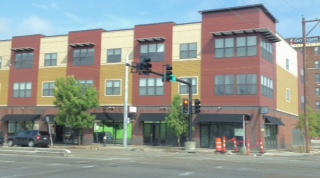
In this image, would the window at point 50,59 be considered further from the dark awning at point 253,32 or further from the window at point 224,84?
the window at point 224,84

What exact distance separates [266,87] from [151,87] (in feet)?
36.8

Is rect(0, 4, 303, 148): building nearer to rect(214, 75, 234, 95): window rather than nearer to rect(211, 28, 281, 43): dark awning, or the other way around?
rect(214, 75, 234, 95): window

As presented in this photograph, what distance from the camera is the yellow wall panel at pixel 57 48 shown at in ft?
153

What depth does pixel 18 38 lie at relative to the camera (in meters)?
49.6

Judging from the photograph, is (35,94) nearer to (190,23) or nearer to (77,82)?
(77,82)

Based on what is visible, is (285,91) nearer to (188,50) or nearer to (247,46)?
(247,46)

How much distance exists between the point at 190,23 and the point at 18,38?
21576 mm

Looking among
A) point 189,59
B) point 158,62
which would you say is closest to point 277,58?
point 189,59

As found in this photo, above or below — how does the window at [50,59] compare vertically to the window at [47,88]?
above

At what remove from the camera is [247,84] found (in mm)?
38000

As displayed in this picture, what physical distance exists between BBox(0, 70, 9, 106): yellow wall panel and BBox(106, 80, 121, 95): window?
13.9 meters

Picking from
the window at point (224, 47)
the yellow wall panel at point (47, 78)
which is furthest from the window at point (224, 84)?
the yellow wall panel at point (47, 78)

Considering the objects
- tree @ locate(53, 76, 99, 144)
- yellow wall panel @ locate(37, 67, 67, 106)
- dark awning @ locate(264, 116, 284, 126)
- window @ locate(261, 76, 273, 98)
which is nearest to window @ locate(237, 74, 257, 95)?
window @ locate(261, 76, 273, 98)

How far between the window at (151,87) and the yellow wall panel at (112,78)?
1.40 metres
